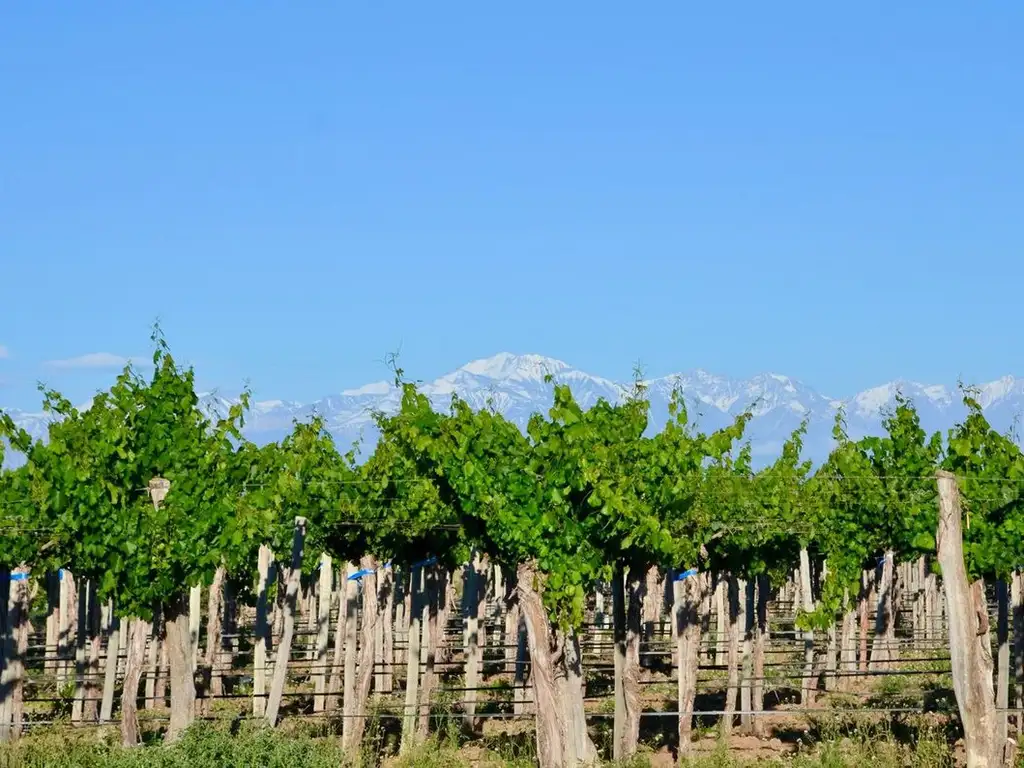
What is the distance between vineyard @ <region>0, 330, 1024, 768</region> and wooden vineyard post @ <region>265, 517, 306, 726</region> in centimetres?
5

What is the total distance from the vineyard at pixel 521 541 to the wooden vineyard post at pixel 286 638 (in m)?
0.05

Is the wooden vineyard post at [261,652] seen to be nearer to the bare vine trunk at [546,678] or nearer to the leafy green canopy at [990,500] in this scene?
the bare vine trunk at [546,678]

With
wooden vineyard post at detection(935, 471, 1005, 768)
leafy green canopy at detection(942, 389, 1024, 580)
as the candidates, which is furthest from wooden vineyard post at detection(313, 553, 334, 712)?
wooden vineyard post at detection(935, 471, 1005, 768)

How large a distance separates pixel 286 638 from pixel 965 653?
806 cm

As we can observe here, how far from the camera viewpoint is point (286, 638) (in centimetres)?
1778

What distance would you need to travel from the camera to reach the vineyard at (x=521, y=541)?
15273mm

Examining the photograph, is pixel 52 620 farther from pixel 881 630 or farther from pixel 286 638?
pixel 881 630

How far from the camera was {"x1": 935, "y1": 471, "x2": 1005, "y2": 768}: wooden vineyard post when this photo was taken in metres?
13.9

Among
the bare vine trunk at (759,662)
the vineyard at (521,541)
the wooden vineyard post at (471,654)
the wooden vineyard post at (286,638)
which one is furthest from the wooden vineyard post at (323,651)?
the bare vine trunk at (759,662)

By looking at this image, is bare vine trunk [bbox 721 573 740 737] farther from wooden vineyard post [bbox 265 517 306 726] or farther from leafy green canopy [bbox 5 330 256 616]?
leafy green canopy [bbox 5 330 256 616]

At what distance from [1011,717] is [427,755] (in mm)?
7725

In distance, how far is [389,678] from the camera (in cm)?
2483

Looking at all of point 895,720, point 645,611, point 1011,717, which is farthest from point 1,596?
point 645,611

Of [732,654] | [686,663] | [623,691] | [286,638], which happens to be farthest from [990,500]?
[286,638]
